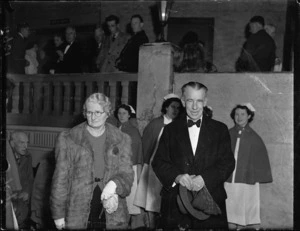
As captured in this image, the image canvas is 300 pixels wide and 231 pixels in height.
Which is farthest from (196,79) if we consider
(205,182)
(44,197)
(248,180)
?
(44,197)

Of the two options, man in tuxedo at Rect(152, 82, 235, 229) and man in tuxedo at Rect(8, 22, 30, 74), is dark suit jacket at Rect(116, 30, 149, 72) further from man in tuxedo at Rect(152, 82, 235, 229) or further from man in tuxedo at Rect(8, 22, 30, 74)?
man in tuxedo at Rect(152, 82, 235, 229)

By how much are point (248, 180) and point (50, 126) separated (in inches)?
79.7

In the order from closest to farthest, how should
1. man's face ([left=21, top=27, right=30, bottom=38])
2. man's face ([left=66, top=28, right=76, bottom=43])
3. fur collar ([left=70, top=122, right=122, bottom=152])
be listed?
fur collar ([left=70, top=122, right=122, bottom=152]) → man's face ([left=21, top=27, right=30, bottom=38]) → man's face ([left=66, top=28, right=76, bottom=43])

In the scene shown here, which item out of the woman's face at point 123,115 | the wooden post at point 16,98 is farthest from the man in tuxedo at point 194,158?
the wooden post at point 16,98

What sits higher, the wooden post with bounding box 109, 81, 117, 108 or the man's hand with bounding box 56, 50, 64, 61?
the man's hand with bounding box 56, 50, 64, 61

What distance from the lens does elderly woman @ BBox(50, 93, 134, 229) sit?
103 inches

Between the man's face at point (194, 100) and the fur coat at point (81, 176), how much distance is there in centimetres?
57

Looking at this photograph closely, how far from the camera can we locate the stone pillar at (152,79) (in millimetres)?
3762

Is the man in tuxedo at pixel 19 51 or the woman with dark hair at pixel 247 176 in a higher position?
the man in tuxedo at pixel 19 51

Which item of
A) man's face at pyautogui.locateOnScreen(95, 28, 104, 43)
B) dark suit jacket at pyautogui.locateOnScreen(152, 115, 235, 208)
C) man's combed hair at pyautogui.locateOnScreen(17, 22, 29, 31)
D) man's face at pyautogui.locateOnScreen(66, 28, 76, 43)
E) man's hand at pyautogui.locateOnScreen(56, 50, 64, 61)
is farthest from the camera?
man's face at pyautogui.locateOnScreen(95, 28, 104, 43)

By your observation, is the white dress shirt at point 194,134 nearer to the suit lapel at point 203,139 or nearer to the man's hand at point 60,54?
the suit lapel at point 203,139

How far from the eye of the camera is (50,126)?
151 inches

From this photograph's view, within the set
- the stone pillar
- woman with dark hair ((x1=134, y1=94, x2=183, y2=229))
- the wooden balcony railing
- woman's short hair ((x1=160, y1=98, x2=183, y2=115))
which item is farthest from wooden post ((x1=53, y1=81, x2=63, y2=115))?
woman's short hair ((x1=160, y1=98, x2=183, y2=115))

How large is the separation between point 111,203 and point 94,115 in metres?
0.62
